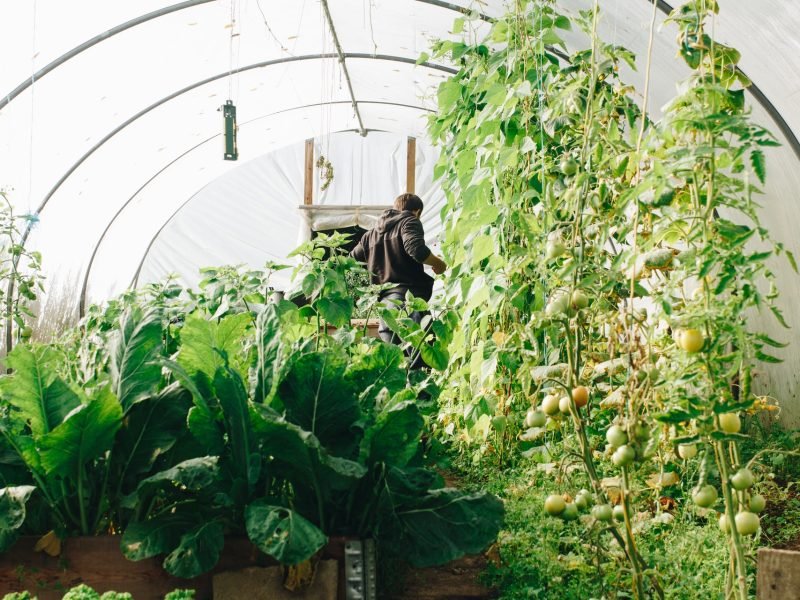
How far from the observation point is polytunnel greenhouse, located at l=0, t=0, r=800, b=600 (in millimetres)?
1662

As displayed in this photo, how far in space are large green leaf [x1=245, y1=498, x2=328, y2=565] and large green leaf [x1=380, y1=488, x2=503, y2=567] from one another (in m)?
0.35

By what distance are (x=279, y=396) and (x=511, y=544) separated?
0.97 m

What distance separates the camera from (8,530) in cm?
200

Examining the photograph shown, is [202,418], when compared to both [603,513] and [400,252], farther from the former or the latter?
[400,252]

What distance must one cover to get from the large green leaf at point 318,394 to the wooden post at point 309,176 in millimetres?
8665

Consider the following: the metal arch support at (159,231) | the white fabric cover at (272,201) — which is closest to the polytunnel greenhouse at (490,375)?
the metal arch support at (159,231)

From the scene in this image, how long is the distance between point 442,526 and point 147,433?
0.86m

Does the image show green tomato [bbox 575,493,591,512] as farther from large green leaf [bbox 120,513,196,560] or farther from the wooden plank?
large green leaf [bbox 120,513,196,560]

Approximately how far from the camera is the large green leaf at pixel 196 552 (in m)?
1.95

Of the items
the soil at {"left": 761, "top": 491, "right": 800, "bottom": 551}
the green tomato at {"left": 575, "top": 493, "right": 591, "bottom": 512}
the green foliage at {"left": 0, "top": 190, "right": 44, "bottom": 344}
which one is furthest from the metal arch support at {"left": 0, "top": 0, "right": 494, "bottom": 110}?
the green tomato at {"left": 575, "top": 493, "right": 591, "bottom": 512}

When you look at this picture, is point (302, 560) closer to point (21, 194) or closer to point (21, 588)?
point (21, 588)

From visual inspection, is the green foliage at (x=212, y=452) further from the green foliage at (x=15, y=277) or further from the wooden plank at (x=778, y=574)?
the green foliage at (x=15, y=277)

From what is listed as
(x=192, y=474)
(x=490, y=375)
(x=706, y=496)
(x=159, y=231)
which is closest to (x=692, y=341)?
(x=706, y=496)

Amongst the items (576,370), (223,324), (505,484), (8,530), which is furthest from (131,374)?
(505,484)
